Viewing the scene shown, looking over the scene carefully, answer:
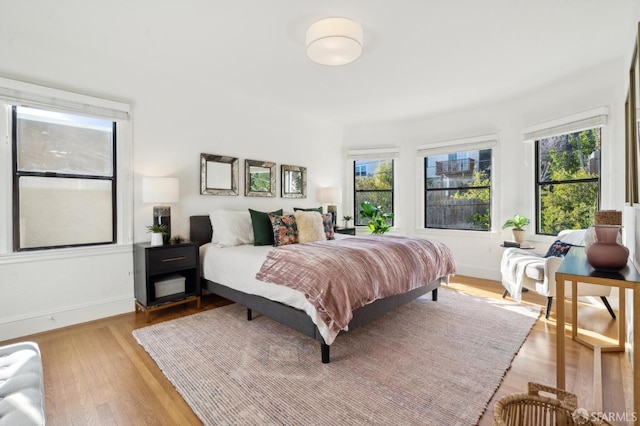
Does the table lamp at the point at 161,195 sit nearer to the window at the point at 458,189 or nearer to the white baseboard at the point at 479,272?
the window at the point at 458,189

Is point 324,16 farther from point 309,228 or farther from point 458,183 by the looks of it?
point 458,183

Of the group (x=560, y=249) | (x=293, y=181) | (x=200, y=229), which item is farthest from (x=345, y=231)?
(x=560, y=249)

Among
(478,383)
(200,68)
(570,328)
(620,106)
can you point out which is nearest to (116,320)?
(200,68)

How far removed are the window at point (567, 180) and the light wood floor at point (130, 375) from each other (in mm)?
1387

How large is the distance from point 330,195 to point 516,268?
9.36 ft

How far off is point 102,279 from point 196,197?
1318 millimetres

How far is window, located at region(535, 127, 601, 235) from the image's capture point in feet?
11.9

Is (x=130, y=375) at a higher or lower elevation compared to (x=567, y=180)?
lower

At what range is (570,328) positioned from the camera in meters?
2.73

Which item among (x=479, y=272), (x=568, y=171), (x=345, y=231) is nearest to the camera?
(x=568, y=171)

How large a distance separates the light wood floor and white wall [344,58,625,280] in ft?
5.48

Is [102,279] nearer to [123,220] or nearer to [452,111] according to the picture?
[123,220]

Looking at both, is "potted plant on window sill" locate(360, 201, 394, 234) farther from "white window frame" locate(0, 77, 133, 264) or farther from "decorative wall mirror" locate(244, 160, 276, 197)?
"white window frame" locate(0, 77, 133, 264)

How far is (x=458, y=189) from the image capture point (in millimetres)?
4988
